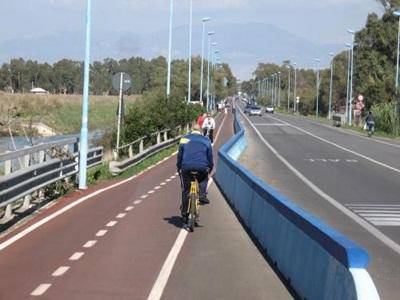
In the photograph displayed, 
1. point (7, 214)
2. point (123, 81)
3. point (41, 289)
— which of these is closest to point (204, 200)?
point (7, 214)

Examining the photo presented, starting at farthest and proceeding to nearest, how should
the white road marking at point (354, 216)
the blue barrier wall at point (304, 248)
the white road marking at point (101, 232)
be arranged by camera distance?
1. the white road marking at point (101, 232)
2. the white road marking at point (354, 216)
3. the blue barrier wall at point (304, 248)

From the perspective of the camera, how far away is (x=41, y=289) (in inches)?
346

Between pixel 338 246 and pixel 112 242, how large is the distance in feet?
20.6

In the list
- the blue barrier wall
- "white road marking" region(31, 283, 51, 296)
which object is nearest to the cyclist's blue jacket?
the blue barrier wall

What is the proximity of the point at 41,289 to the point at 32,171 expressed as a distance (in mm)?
7733

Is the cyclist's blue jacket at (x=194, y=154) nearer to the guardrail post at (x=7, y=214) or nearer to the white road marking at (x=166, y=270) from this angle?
the white road marking at (x=166, y=270)

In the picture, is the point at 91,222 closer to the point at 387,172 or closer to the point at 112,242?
the point at 112,242

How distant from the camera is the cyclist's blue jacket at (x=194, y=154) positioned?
13.9m

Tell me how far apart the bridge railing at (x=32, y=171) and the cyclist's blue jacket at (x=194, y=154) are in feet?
10.5


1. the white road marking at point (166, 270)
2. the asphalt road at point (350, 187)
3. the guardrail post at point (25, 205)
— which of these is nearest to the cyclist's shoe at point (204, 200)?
the asphalt road at point (350, 187)

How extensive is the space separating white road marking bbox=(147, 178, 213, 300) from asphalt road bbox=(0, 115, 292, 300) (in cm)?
1

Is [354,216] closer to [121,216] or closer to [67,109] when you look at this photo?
[121,216]

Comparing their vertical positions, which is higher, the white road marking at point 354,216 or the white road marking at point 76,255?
the white road marking at point 354,216

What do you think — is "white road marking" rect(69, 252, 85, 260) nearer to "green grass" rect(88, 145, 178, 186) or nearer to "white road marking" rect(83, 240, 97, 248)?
"white road marking" rect(83, 240, 97, 248)
